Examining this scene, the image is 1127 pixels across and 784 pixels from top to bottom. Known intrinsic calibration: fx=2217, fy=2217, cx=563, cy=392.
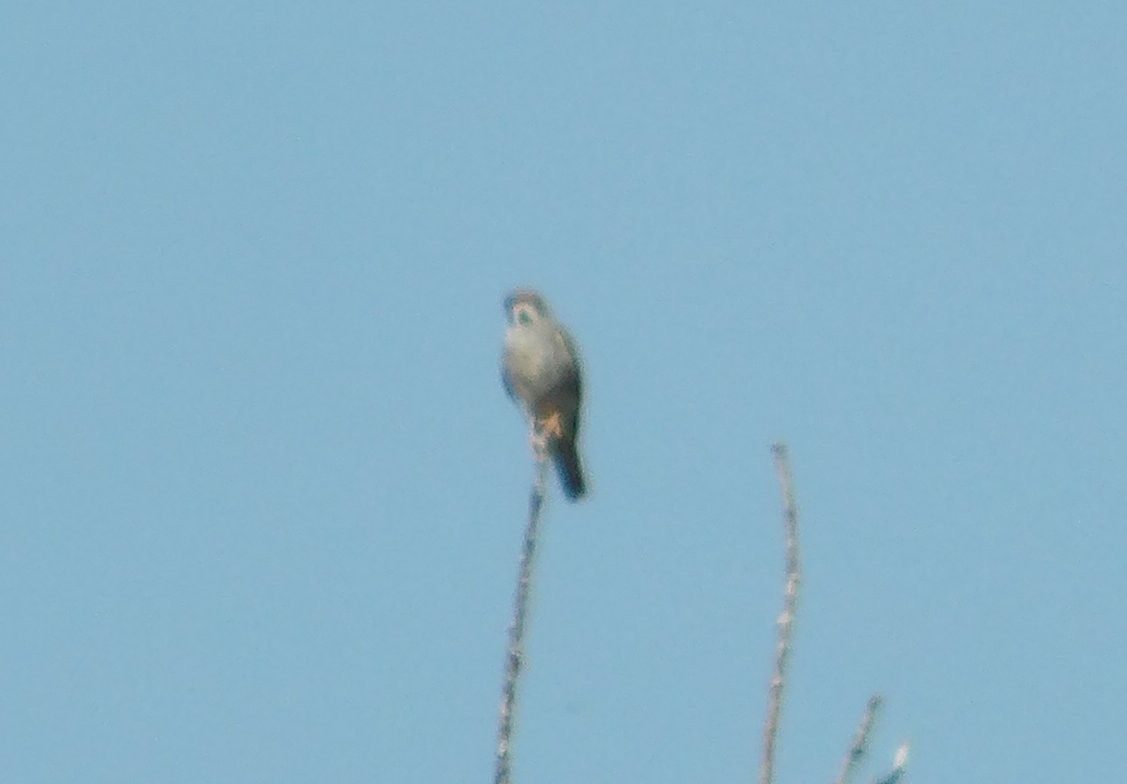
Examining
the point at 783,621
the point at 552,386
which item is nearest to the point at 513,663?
the point at 783,621

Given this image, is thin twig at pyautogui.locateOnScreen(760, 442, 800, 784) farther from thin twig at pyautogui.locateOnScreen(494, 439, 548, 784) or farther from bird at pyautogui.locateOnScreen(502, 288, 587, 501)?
bird at pyautogui.locateOnScreen(502, 288, 587, 501)

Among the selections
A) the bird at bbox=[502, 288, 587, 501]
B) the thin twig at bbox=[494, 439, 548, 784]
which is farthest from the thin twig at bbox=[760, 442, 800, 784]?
the bird at bbox=[502, 288, 587, 501]

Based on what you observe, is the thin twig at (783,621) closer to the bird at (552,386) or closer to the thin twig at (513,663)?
the thin twig at (513,663)

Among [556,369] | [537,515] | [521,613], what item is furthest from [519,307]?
[521,613]

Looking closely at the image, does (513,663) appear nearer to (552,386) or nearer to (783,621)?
(783,621)

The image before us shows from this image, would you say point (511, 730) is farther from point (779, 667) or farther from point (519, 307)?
point (519, 307)

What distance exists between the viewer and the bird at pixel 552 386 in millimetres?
10477

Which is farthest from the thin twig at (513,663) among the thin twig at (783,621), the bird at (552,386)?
the bird at (552,386)

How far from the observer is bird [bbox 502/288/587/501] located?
1048 cm

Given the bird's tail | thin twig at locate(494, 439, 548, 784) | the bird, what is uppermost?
the bird

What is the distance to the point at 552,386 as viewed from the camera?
10500 millimetres

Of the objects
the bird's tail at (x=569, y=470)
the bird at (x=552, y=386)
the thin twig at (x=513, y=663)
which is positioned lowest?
the thin twig at (x=513, y=663)

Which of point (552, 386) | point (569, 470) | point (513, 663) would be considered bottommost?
point (513, 663)

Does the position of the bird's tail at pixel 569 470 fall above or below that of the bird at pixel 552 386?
below
